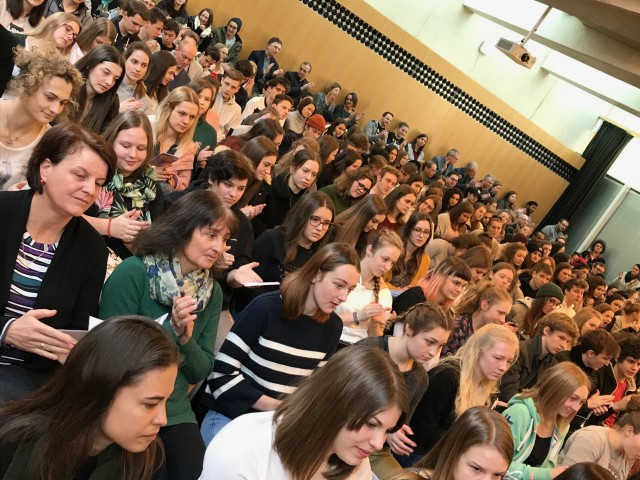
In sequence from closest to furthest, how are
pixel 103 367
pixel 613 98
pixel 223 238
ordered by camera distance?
pixel 103 367 < pixel 223 238 < pixel 613 98

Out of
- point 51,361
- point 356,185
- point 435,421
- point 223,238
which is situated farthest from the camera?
point 356,185

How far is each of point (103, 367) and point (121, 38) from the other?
5.32 metres

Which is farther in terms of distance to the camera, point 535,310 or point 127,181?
point 535,310

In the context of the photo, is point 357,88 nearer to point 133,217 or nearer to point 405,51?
point 405,51

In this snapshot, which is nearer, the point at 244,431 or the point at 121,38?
the point at 244,431

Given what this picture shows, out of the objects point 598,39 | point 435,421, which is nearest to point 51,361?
point 435,421

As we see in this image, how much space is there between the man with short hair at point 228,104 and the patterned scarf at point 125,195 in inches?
136

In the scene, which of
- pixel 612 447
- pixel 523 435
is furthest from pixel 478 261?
pixel 523 435

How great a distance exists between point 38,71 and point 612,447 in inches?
146

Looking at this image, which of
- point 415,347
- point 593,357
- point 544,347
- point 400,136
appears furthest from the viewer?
point 400,136

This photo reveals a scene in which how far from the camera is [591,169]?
1638 centimetres

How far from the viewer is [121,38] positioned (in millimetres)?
6434

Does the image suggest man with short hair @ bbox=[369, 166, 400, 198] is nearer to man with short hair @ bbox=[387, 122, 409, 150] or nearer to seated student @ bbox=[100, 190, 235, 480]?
seated student @ bbox=[100, 190, 235, 480]

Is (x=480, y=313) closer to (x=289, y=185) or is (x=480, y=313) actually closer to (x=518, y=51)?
(x=289, y=185)
